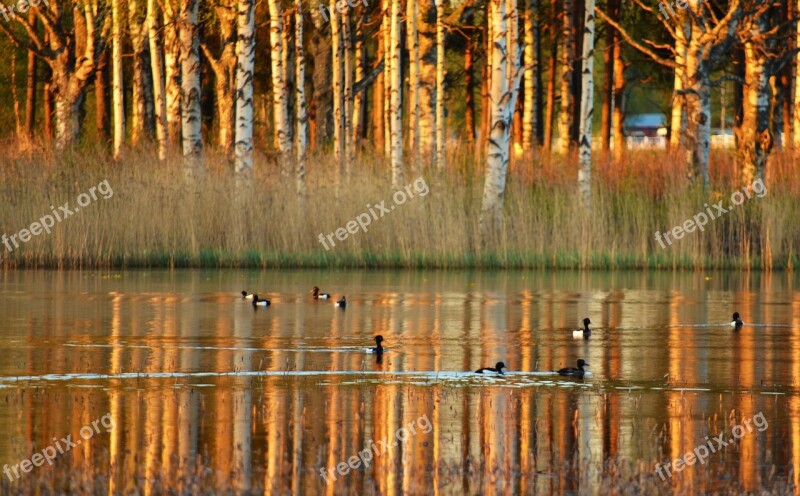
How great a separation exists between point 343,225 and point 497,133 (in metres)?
3.22

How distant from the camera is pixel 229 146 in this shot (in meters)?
33.1

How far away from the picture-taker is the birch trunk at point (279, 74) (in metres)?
29.9

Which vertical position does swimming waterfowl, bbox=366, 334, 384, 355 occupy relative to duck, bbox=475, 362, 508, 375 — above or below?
above

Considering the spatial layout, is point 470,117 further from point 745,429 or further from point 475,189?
point 745,429

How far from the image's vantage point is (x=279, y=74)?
30375 mm

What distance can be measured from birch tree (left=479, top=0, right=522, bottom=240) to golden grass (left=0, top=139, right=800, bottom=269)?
22cm

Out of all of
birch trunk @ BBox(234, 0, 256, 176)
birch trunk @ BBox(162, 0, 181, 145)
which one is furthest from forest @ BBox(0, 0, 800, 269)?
birch trunk @ BBox(162, 0, 181, 145)

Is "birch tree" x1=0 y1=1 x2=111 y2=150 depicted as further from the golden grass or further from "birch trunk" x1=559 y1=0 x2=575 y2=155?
the golden grass

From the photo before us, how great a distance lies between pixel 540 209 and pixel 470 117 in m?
25.1

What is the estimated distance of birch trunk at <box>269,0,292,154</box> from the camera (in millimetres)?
29922

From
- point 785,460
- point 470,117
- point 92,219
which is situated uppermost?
point 470,117

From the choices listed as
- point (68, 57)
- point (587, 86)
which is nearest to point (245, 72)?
point (587, 86)

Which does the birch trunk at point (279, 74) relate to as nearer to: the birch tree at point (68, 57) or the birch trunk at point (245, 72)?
the birch trunk at point (245, 72)

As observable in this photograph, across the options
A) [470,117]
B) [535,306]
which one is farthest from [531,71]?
[535,306]
